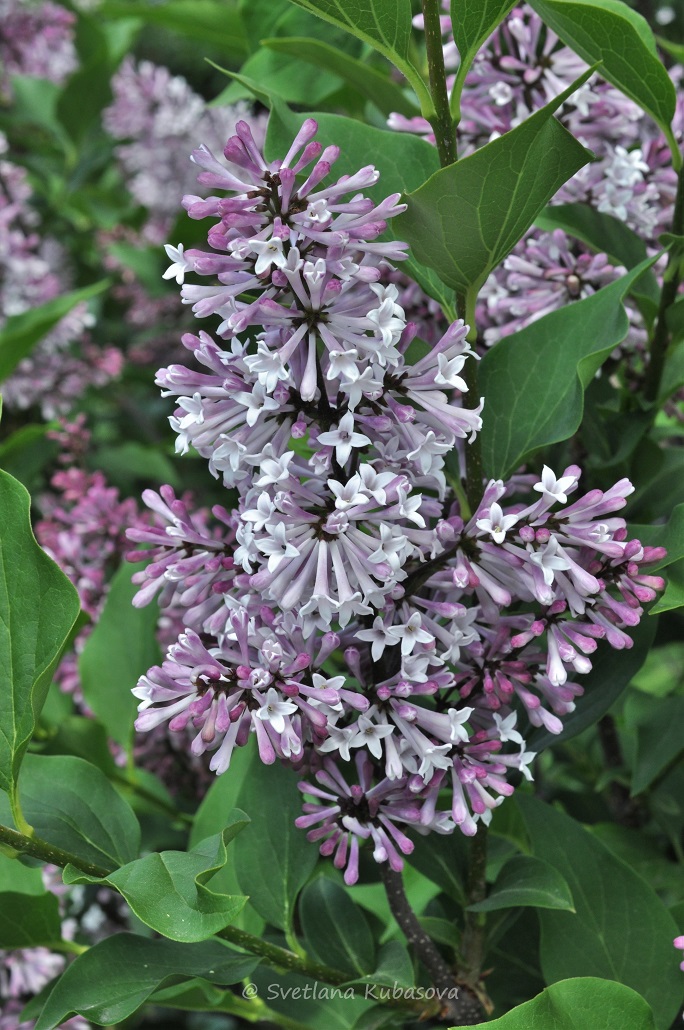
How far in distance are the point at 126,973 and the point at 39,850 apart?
4.6 inches

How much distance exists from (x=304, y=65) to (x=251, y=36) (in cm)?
11

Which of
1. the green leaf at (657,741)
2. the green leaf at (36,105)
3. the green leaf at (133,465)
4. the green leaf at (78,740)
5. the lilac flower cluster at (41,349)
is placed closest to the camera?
the green leaf at (657,741)

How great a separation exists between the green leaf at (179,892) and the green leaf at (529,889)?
0.22 m

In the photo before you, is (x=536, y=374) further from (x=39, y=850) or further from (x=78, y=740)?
(x=78, y=740)

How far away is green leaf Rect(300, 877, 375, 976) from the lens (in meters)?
0.81

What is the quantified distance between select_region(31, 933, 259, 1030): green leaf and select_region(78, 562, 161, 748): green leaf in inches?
14.0

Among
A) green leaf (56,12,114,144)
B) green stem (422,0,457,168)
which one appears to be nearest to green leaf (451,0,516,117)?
green stem (422,0,457,168)

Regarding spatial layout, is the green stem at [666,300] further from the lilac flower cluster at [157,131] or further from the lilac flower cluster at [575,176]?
the lilac flower cluster at [157,131]

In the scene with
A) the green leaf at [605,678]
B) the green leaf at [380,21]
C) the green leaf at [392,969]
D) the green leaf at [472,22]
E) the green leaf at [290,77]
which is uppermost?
the green leaf at [472,22]

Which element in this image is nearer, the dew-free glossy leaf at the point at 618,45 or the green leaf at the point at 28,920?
the dew-free glossy leaf at the point at 618,45

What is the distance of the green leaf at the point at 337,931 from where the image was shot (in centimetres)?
81

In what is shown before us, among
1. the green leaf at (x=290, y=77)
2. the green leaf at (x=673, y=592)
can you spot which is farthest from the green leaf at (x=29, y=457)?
the green leaf at (x=673, y=592)

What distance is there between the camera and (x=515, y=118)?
94cm

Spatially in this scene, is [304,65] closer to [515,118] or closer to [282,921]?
[515,118]
